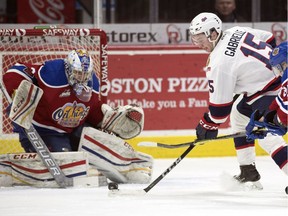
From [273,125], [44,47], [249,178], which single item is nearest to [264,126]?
[273,125]

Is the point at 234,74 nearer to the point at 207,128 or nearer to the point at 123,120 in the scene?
the point at 207,128

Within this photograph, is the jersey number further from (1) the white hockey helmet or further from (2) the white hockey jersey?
(1) the white hockey helmet

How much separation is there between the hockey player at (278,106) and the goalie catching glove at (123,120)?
1.16 metres

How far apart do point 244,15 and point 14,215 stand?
12.4 ft

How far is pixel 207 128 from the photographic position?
5.92 metres

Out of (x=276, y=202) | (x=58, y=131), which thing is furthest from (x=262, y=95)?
(x=58, y=131)

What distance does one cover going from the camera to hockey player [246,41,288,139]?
5.19 m

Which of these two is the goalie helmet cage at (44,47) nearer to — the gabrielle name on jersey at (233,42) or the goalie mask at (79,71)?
the goalie mask at (79,71)

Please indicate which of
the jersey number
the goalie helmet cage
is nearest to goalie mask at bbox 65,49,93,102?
the goalie helmet cage

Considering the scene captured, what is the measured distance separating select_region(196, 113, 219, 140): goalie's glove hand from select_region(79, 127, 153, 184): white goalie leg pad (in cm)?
70

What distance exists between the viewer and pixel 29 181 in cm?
632

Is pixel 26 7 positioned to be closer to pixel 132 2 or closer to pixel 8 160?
pixel 132 2

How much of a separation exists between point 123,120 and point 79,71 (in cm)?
52

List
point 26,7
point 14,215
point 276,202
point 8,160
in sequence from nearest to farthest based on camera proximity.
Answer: point 14,215
point 276,202
point 8,160
point 26,7
